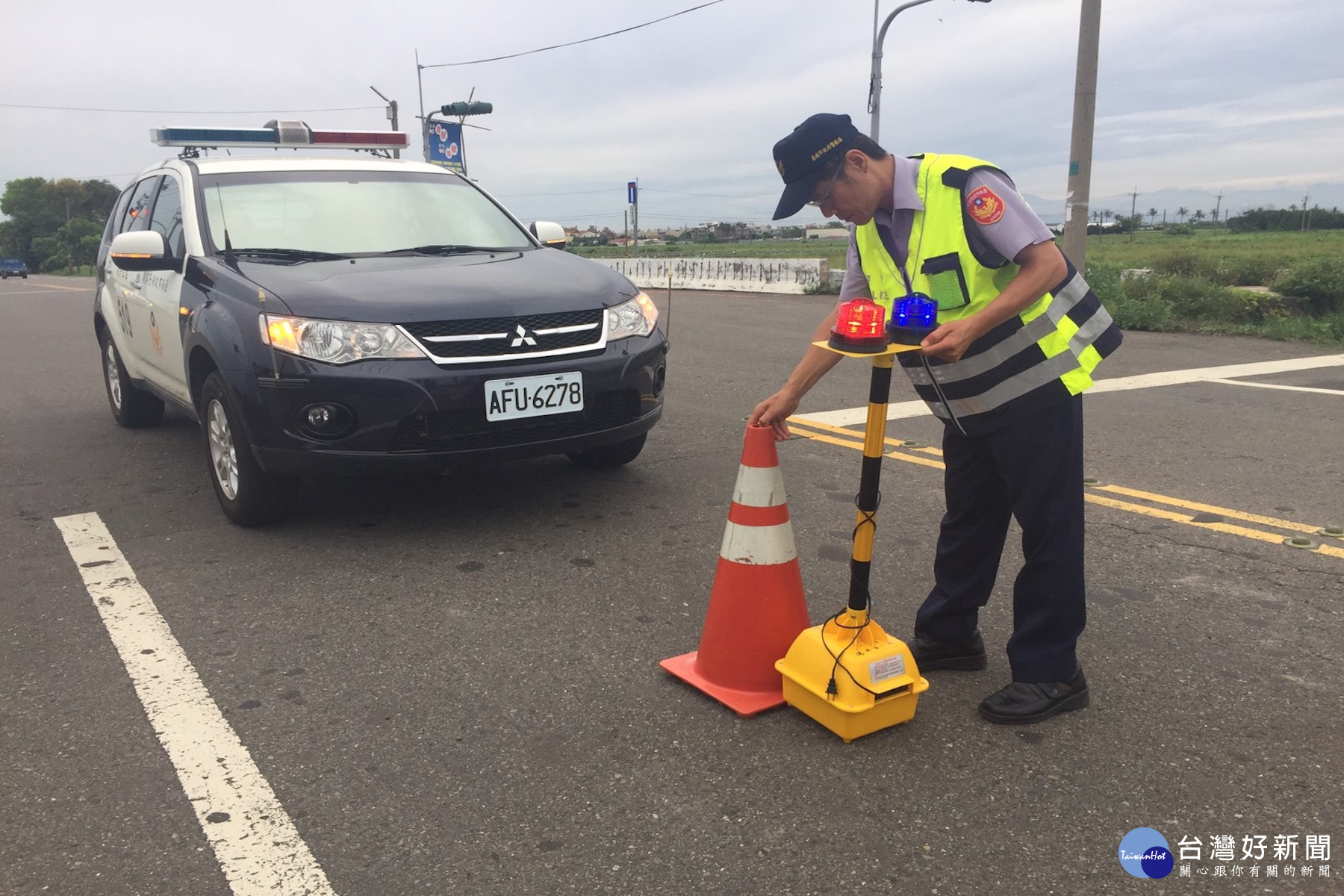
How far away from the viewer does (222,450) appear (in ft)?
14.9

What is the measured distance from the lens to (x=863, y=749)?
2.65m

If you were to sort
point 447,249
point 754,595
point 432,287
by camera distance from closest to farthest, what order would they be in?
1. point 754,595
2. point 432,287
3. point 447,249

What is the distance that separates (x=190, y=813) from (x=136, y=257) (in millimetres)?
3242

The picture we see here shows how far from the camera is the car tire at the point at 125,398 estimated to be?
654 centimetres

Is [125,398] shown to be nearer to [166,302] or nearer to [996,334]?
[166,302]

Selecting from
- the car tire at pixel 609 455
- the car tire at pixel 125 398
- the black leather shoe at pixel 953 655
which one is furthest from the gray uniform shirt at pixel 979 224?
Answer: the car tire at pixel 125 398

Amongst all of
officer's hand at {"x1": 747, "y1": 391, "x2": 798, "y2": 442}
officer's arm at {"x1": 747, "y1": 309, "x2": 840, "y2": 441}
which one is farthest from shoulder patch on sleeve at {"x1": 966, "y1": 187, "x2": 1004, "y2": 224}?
officer's hand at {"x1": 747, "y1": 391, "x2": 798, "y2": 442}

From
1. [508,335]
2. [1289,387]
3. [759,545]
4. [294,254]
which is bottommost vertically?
[1289,387]

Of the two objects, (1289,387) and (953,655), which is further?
(1289,387)

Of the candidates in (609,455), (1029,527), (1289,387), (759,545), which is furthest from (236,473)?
(1289,387)

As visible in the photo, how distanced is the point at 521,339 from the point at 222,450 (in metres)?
1.48

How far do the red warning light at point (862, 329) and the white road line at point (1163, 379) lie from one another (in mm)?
4114

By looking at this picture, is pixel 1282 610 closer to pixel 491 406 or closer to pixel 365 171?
pixel 491 406

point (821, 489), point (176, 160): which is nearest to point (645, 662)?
point (821, 489)
